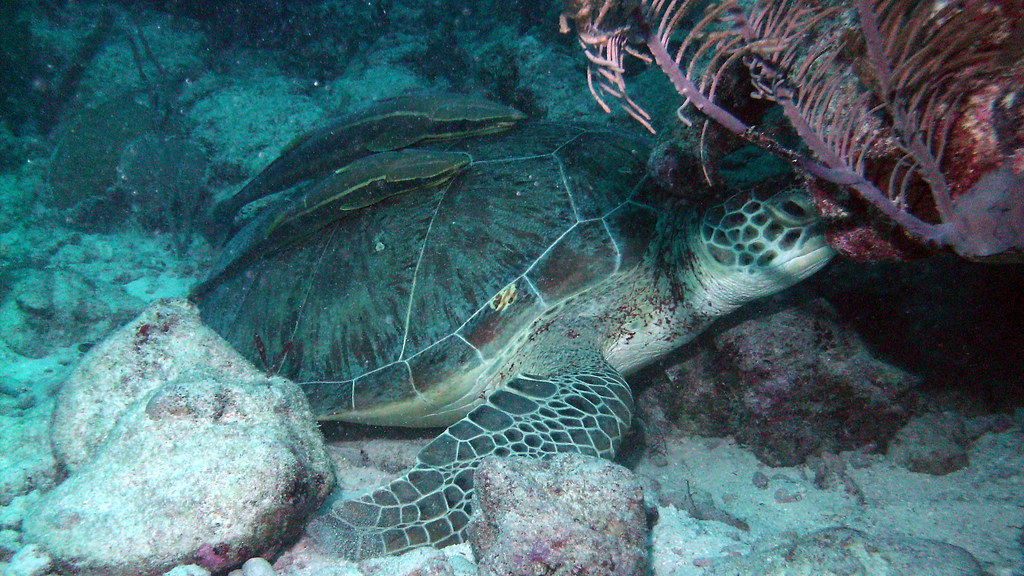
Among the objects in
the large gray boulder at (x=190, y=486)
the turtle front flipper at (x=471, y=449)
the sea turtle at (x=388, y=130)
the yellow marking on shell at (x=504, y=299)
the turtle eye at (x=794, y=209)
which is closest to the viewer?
the large gray boulder at (x=190, y=486)

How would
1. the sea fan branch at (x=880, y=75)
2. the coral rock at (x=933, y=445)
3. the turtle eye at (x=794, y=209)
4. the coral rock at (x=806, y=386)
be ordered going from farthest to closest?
1. the coral rock at (x=806, y=386)
2. the coral rock at (x=933, y=445)
3. the turtle eye at (x=794, y=209)
4. the sea fan branch at (x=880, y=75)

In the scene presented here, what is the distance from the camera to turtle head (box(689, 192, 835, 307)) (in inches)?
85.3

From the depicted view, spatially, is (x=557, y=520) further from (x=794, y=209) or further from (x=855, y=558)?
(x=794, y=209)

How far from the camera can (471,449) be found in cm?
206

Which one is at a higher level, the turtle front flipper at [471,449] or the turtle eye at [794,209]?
the turtle eye at [794,209]

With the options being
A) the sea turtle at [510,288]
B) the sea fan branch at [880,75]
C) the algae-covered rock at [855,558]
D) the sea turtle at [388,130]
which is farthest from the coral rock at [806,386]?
the sea turtle at [388,130]

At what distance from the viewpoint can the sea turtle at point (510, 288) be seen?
2.43m

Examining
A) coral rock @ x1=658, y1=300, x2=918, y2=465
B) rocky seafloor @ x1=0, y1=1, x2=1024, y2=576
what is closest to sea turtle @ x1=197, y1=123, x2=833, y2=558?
coral rock @ x1=658, y1=300, x2=918, y2=465

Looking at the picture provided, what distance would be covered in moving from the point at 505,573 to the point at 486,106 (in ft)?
9.97

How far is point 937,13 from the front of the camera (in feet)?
3.83

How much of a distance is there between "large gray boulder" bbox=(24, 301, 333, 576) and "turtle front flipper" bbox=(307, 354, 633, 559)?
20 cm

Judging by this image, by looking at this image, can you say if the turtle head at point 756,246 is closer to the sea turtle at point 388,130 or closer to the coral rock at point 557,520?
the coral rock at point 557,520

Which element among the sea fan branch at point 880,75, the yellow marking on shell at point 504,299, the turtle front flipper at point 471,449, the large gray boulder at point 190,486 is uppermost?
the sea fan branch at point 880,75

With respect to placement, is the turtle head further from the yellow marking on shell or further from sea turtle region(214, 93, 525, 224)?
sea turtle region(214, 93, 525, 224)
